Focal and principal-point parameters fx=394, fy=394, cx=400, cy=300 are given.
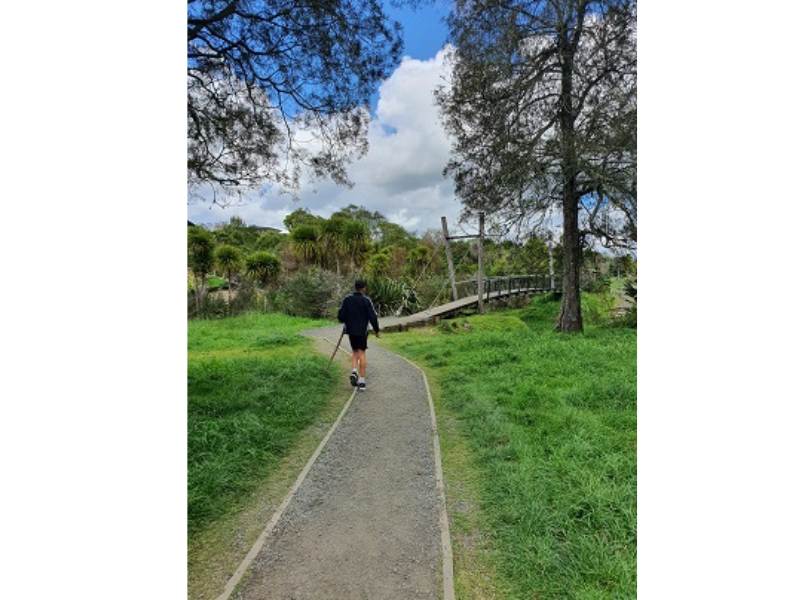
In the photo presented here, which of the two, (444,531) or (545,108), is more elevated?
(545,108)

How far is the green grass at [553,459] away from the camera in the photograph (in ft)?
6.50

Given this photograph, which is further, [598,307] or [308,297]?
[308,297]

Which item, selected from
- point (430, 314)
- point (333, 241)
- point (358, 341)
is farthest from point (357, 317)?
point (333, 241)

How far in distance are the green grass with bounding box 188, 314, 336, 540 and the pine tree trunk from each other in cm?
489

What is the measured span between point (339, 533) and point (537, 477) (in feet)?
4.81

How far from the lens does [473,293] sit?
15.7m

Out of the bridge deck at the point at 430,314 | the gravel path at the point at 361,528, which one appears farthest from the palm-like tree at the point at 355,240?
the gravel path at the point at 361,528

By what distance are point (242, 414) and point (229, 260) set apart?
43.8 ft

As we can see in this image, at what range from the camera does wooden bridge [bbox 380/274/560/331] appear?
37.2 ft

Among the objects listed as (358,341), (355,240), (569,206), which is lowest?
(358,341)

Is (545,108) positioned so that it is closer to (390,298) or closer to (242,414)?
(242,414)

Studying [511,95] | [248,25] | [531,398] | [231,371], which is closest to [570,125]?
[511,95]

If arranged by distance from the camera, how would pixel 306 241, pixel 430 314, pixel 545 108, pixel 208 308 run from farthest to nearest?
pixel 306 241 < pixel 208 308 < pixel 430 314 < pixel 545 108
